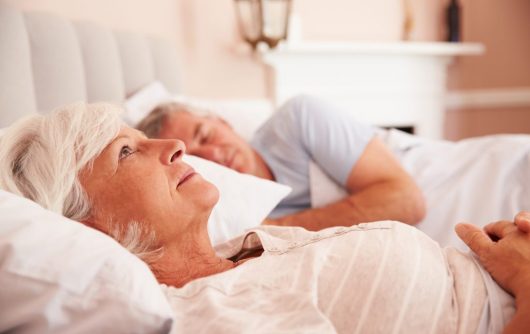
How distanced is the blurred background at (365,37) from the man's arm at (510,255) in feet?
6.03

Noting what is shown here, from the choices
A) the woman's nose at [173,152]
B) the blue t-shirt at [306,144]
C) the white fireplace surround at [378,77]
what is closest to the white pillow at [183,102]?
the blue t-shirt at [306,144]

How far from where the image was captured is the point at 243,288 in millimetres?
714

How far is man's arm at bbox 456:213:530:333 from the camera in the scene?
0.70 meters

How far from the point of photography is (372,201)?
4.54ft

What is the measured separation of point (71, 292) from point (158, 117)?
0.98 meters

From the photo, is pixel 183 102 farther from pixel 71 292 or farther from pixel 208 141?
pixel 71 292

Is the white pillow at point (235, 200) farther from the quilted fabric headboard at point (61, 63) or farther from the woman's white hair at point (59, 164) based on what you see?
the quilted fabric headboard at point (61, 63)

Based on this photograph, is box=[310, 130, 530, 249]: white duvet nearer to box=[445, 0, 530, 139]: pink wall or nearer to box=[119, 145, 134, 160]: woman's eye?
box=[119, 145, 134, 160]: woman's eye

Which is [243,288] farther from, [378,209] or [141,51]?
[141,51]

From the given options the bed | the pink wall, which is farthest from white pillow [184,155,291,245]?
the pink wall

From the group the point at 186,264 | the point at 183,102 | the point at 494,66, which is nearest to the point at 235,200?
the point at 186,264

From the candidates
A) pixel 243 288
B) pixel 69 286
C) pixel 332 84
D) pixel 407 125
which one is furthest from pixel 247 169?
pixel 407 125

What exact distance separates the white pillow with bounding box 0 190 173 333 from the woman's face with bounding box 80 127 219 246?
23 cm

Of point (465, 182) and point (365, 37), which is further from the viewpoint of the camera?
point (365, 37)
